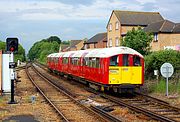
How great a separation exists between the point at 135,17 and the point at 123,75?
48506 millimetres

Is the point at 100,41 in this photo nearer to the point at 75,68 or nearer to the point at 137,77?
the point at 75,68

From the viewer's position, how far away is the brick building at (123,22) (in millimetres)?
63625

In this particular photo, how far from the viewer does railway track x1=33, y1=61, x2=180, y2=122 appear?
12.9 m

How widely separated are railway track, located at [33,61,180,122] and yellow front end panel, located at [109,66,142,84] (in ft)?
2.99

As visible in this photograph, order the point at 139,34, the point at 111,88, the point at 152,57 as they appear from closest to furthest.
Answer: the point at 111,88
the point at 152,57
the point at 139,34

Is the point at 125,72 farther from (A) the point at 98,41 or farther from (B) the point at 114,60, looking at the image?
(A) the point at 98,41

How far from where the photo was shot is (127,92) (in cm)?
2131

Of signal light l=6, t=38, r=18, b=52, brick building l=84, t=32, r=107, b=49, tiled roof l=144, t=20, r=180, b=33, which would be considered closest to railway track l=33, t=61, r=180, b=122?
signal light l=6, t=38, r=18, b=52

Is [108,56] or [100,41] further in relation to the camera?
[100,41]

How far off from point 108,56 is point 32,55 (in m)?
160

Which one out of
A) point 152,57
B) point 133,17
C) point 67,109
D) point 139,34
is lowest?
point 67,109

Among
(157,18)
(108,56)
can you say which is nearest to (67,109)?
(108,56)

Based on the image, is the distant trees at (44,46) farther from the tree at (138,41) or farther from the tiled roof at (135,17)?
the tree at (138,41)

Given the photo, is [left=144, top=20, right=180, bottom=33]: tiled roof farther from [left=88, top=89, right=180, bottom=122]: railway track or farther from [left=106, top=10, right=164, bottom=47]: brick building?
[left=88, top=89, right=180, bottom=122]: railway track
